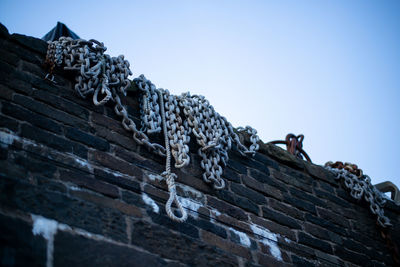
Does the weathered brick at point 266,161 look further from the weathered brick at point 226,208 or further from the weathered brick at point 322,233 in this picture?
the weathered brick at point 226,208

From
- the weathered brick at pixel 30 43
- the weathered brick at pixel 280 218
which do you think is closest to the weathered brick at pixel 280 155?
the weathered brick at pixel 280 218

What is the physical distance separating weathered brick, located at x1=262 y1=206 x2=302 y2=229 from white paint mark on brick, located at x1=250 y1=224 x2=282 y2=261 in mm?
182

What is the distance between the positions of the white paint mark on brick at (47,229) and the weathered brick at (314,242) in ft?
7.23

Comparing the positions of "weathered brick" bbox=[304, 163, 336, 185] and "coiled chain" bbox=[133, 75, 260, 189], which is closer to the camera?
"coiled chain" bbox=[133, 75, 260, 189]

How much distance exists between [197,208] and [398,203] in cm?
315

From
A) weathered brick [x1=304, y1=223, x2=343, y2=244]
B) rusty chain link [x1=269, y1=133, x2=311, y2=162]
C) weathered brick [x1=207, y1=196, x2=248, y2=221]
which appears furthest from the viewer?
rusty chain link [x1=269, y1=133, x2=311, y2=162]

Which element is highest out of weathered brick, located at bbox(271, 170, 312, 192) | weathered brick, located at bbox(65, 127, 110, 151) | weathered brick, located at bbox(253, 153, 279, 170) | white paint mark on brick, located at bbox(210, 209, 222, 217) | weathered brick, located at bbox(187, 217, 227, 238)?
weathered brick, located at bbox(253, 153, 279, 170)

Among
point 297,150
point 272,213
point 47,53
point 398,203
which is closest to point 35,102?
point 47,53

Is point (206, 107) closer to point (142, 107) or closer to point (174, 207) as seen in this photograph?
point (142, 107)

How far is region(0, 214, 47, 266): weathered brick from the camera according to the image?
205cm

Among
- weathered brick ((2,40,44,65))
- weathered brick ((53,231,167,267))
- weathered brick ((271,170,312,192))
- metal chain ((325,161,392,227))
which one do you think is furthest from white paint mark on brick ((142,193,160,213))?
metal chain ((325,161,392,227))

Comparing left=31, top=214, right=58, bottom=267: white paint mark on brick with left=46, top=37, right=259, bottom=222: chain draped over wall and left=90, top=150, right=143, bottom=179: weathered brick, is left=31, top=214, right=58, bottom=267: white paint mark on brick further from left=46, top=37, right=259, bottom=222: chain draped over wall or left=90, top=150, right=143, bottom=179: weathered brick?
left=46, top=37, right=259, bottom=222: chain draped over wall

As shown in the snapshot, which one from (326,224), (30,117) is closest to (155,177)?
(30,117)

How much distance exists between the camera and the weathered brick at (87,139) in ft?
9.68
